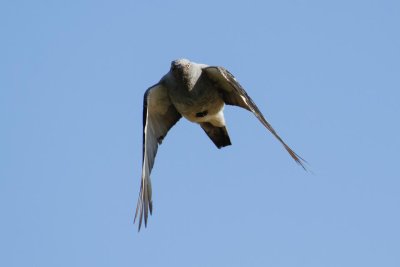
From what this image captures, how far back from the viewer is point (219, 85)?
13.9 m

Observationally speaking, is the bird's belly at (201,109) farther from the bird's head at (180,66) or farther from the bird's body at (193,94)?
the bird's head at (180,66)

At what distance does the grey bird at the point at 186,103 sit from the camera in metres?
13.5

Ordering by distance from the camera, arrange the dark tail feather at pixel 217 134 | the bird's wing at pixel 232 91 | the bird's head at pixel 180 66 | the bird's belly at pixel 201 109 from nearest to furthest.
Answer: the bird's wing at pixel 232 91
the bird's head at pixel 180 66
the bird's belly at pixel 201 109
the dark tail feather at pixel 217 134

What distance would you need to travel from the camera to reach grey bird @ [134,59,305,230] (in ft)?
44.3

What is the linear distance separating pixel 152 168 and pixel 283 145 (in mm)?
3134

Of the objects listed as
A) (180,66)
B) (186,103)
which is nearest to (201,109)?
(186,103)

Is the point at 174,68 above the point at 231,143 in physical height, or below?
above

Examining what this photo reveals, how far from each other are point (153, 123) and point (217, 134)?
109cm

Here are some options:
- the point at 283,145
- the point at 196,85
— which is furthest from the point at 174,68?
the point at 283,145

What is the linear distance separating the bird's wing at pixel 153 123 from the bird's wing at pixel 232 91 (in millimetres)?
937

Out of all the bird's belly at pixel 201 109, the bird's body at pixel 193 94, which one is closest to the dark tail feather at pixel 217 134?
the bird's belly at pixel 201 109

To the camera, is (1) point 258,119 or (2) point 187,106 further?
(2) point 187,106

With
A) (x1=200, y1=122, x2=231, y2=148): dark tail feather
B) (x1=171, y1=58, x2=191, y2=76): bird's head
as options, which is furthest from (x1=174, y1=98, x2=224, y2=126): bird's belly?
(x1=171, y1=58, x2=191, y2=76): bird's head

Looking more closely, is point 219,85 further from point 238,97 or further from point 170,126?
point 170,126
